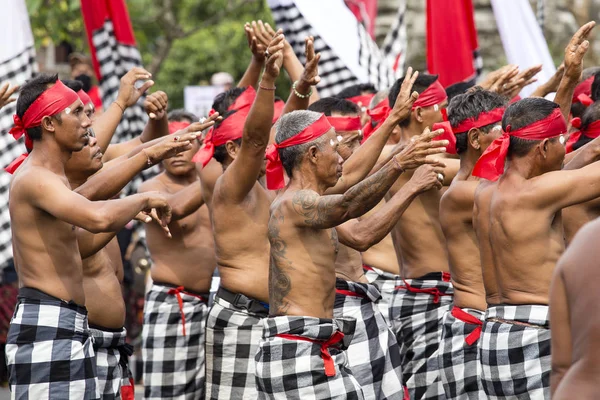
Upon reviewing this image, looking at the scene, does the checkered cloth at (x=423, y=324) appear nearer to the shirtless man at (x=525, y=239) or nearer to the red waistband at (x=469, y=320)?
the red waistband at (x=469, y=320)

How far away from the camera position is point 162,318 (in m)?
7.28

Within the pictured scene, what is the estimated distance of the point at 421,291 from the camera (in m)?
6.44

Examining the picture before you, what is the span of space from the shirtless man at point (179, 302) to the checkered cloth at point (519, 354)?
287cm

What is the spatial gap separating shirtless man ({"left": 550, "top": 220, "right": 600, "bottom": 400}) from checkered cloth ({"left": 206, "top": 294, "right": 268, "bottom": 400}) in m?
3.19

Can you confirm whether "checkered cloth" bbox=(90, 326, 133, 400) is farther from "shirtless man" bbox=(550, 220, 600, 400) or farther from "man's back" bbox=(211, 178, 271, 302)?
"shirtless man" bbox=(550, 220, 600, 400)

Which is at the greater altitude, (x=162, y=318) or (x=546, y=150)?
(x=546, y=150)

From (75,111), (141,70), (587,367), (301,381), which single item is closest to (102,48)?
(141,70)

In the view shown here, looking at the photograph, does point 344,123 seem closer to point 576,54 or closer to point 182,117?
point 576,54

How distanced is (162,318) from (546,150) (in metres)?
3.46

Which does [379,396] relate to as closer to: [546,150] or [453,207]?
[453,207]

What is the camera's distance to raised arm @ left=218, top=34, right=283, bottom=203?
5320 mm

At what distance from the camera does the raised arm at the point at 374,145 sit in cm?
532

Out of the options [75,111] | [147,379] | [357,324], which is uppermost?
[75,111]

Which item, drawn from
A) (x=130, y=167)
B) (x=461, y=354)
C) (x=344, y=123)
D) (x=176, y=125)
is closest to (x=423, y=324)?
(x=461, y=354)
